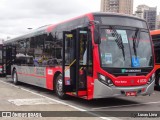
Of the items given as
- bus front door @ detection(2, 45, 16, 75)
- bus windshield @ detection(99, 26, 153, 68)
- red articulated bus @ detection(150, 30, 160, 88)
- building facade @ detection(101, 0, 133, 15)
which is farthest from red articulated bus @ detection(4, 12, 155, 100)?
building facade @ detection(101, 0, 133, 15)

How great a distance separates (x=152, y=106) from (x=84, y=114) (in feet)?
9.24

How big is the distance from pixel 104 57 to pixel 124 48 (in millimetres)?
785

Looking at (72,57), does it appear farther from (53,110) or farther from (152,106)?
(152,106)

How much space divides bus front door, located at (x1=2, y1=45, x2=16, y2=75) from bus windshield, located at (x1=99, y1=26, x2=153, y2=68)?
10250 millimetres

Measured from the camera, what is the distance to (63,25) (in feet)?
39.9

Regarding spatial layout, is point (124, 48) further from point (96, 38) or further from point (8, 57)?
point (8, 57)

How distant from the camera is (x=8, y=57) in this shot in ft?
66.4

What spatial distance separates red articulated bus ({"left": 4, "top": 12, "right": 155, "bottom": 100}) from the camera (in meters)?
9.73

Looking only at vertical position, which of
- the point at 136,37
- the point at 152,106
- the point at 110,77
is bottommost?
the point at 152,106

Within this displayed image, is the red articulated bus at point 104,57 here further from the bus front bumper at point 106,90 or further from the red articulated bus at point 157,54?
the red articulated bus at point 157,54

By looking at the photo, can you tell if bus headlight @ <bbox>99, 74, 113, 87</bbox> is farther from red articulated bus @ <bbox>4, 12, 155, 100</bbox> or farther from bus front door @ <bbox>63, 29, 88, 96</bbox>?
bus front door @ <bbox>63, 29, 88, 96</bbox>

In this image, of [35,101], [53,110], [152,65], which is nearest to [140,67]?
[152,65]

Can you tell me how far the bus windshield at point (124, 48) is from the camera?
9875 millimetres

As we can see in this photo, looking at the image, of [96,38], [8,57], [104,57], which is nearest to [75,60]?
[104,57]
